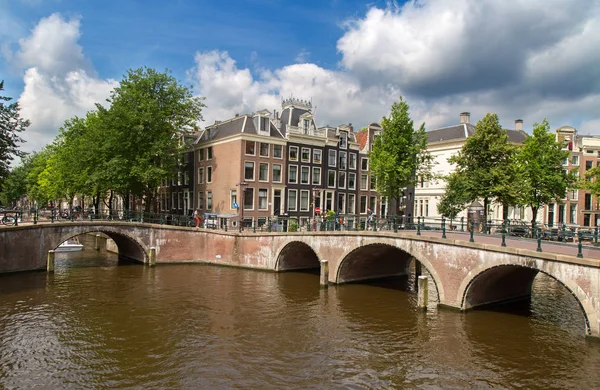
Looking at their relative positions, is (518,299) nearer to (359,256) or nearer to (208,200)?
(359,256)

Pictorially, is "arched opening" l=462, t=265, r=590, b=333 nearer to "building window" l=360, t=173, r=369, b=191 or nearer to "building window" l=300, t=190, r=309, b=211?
"building window" l=300, t=190, r=309, b=211

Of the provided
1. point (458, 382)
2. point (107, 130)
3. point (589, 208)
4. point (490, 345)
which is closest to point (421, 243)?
point (490, 345)

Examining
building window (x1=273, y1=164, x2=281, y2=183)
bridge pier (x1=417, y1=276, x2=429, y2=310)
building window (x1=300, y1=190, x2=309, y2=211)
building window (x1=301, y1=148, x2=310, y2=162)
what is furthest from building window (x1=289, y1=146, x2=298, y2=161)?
bridge pier (x1=417, y1=276, x2=429, y2=310)

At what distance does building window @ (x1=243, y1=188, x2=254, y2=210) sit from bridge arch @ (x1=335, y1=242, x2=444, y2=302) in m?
15.3

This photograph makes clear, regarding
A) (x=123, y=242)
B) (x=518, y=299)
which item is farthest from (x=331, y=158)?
(x=518, y=299)

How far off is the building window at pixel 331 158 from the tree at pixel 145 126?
51.0 feet

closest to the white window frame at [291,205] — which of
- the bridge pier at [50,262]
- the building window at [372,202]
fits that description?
the building window at [372,202]

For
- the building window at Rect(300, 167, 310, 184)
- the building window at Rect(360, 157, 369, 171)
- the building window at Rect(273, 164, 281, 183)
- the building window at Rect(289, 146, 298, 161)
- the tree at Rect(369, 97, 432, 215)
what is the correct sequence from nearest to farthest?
1. the tree at Rect(369, 97, 432, 215)
2. the building window at Rect(273, 164, 281, 183)
3. the building window at Rect(289, 146, 298, 161)
4. the building window at Rect(300, 167, 310, 184)
5. the building window at Rect(360, 157, 369, 171)

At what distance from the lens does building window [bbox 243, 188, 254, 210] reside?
39688mm

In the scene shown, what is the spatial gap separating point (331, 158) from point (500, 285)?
26.3 m

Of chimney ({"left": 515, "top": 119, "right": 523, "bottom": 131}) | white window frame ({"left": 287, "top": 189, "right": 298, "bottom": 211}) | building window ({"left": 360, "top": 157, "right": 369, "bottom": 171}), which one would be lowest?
white window frame ({"left": 287, "top": 189, "right": 298, "bottom": 211})

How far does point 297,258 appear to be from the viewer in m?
32.4

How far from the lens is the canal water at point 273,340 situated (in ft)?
42.9

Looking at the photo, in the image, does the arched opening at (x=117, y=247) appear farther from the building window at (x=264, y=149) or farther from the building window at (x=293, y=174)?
the building window at (x=293, y=174)
